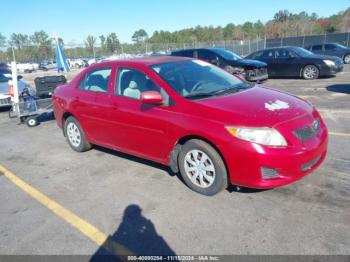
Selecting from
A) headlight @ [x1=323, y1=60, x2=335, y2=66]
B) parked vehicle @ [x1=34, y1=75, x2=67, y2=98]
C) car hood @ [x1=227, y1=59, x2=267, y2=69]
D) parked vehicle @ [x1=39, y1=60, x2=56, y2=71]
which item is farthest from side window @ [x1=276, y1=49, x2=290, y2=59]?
parked vehicle @ [x1=39, y1=60, x2=56, y2=71]

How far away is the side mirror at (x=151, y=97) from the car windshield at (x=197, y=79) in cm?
25

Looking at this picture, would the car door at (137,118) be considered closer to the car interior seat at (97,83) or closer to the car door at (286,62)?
the car interior seat at (97,83)

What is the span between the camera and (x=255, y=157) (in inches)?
134

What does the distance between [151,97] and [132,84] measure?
2.56 ft

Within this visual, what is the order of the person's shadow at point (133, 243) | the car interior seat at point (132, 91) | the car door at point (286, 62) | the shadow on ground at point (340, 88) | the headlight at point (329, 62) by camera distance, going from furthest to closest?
the car door at point (286, 62)
the headlight at point (329, 62)
the shadow on ground at point (340, 88)
the car interior seat at point (132, 91)
the person's shadow at point (133, 243)

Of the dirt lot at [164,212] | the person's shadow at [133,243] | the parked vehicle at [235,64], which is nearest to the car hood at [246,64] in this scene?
the parked vehicle at [235,64]

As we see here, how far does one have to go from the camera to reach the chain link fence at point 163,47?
32594 mm

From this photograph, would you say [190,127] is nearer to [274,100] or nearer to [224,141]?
[224,141]

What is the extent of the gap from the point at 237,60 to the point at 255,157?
10.2 meters

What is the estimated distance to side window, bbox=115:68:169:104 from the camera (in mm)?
4412

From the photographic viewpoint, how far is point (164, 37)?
88.9 metres

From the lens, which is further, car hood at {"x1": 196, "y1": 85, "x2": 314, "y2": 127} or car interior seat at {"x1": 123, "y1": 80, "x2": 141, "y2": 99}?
car interior seat at {"x1": 123, "y1": 80, "x2": 141, "y2": 99}

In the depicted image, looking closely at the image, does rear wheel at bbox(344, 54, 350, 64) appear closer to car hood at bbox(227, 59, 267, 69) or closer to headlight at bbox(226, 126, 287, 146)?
car hood at bbox(227, 59, 267, 69)

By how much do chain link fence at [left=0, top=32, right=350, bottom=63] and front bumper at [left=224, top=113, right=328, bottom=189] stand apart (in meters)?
27.6
